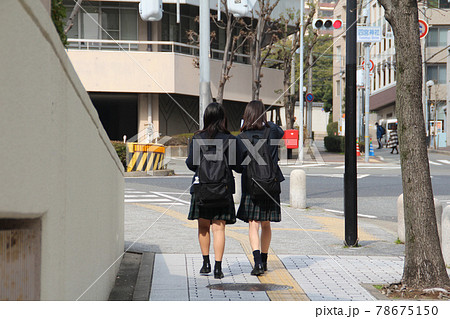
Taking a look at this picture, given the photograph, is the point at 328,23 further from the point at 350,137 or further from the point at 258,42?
the point at 258,42

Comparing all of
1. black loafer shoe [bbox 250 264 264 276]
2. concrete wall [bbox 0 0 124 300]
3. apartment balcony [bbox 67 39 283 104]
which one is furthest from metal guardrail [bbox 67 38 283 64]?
concrete wall [bbox 0 0 124 300]

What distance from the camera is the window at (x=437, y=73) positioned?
56625 millimetres

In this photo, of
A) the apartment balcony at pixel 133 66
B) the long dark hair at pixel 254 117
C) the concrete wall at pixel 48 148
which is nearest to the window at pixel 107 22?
the apartment balcony at pixel 133 66

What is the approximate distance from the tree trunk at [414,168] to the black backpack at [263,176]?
1316 millimetres

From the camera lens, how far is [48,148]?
253 centimetres

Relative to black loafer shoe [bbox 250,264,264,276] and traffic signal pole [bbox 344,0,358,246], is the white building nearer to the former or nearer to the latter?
→ traffic signal pole [bbox 344,0,358,246]

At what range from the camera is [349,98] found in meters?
8.93

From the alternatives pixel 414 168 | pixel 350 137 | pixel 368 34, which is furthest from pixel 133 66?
pixel 414 168

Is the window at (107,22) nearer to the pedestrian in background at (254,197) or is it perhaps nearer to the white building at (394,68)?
the white building at (394,68)

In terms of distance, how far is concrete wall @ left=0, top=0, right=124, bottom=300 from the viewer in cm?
Answer: 198

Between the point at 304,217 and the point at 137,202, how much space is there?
3.82 metres

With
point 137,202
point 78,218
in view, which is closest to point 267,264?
point 78,218

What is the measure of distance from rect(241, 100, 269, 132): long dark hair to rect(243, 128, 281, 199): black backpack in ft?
0.42

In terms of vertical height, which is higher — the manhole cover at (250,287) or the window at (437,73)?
the window at (437,73)
